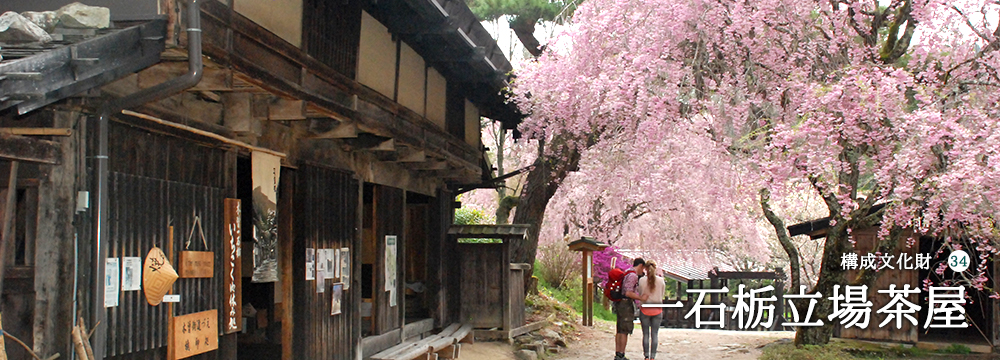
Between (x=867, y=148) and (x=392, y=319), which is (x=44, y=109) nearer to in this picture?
(x=392, y=319)

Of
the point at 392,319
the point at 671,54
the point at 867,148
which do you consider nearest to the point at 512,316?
the point at 392,319

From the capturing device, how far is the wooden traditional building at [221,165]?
506 cm

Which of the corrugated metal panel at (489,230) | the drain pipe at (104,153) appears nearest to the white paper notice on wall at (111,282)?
the drain pipe at (104,153)

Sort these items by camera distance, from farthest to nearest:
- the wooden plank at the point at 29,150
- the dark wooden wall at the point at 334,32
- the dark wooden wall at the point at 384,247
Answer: the dark wooden wall at the point at 384,247 → the dark wooden wall at the point at 334,32 → the wooden plank at the point at 29,150

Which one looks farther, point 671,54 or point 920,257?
point 920,257

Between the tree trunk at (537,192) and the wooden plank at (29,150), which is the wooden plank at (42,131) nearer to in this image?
the wooden plank at (29,150)

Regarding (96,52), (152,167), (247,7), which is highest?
(247,7)

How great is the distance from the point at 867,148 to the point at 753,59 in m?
1.96

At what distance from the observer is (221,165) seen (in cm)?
712

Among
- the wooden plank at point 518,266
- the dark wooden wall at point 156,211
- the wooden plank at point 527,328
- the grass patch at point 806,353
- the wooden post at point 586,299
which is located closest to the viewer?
the dark wooden wall at point 156,211

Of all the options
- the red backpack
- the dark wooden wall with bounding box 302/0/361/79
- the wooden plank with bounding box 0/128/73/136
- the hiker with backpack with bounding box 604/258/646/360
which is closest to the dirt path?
the hiker with backpack with bounding box 604/258/646/360

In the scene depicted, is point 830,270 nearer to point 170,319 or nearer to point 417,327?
point 417,327

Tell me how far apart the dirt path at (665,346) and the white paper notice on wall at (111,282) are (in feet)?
27.1

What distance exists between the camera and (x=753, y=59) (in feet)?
38.2
